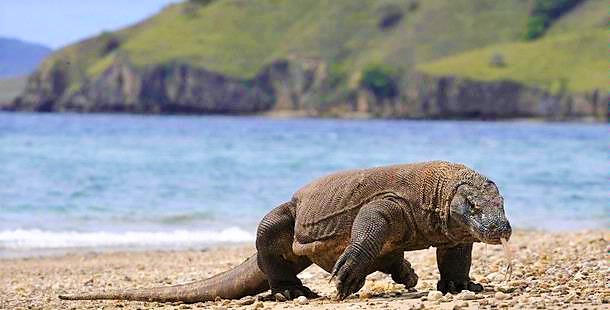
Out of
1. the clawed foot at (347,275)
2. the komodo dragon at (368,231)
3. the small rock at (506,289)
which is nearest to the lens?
the komodo dragon at (368,231)

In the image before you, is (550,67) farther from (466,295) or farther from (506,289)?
(466,295)

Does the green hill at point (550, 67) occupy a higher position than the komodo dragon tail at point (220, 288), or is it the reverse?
the green hill at point (550, 67)

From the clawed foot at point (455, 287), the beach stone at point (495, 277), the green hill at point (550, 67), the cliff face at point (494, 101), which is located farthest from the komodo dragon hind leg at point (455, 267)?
the green hill at point (550, 67)

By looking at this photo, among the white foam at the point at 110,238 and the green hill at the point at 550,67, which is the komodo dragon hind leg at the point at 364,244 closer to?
the white foam at the point at 110,238

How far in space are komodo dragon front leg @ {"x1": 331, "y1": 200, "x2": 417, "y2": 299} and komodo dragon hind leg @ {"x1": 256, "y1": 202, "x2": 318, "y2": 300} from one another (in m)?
1.20

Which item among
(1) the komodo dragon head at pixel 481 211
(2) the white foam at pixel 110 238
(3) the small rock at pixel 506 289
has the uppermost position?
(1) the komodo dragon head at pixel 481 211

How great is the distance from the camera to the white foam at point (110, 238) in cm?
2238

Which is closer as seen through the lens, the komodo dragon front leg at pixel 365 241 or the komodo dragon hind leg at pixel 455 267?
the komodo dragon front leg at pixel 365 241

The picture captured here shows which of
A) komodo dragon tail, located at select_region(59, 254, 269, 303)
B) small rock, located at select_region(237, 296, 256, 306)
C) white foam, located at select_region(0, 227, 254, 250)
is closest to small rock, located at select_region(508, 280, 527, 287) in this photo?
komodo dragon tail, located at select_region(59, 254, 269, 303)

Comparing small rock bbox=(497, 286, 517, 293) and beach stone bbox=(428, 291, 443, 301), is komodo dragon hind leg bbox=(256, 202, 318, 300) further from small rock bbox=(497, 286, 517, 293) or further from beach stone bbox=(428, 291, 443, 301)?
small rock bbox=(497, 286, 517, 293)

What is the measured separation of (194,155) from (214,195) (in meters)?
24.4

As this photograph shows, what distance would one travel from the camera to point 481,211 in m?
10.0

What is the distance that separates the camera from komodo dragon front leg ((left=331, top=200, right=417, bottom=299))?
34.5ft

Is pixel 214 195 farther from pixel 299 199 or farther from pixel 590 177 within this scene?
pixel 299 199
